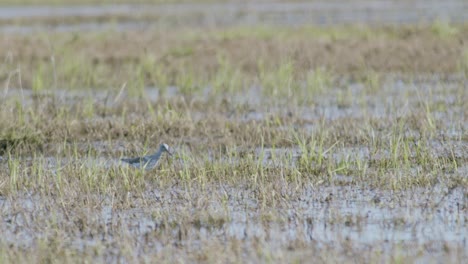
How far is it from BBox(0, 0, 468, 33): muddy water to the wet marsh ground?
9904 millimetres

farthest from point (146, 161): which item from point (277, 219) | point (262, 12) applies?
point (262, 12)

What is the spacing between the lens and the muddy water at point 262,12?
29.3 metres

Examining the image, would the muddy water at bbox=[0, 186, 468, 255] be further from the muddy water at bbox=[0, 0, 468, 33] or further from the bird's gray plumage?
the muddy water at bbox=[0, 0, 468, 33]

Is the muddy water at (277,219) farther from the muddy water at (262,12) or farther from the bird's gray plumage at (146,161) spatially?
the muddy water at (262,12)

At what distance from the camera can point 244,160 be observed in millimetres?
10422

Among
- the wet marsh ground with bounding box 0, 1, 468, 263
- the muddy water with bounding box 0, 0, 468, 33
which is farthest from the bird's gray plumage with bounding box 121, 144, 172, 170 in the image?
the muddy water with bounding box 0, 0, 468, 33

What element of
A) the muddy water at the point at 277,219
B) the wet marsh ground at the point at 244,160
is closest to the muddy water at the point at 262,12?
the wet marsh ground at the point at 244,160

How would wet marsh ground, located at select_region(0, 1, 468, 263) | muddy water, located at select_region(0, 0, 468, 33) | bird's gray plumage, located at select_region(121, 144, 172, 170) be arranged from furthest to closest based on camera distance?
muddy water, located at select_region(0, 0, 468, 33) → bird's gray plumage, located at select_region(121, 144, 172, 170) → wet marsh ground, located at select_region(0, 1, 468, 263)

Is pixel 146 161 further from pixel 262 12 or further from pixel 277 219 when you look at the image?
pixel 262 12

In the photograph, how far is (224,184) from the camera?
9781mm

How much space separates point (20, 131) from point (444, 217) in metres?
5.17

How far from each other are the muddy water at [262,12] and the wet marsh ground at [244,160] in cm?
990

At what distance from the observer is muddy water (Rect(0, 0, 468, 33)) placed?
96.1 feet

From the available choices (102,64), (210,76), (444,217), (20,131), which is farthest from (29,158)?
(102,64)
